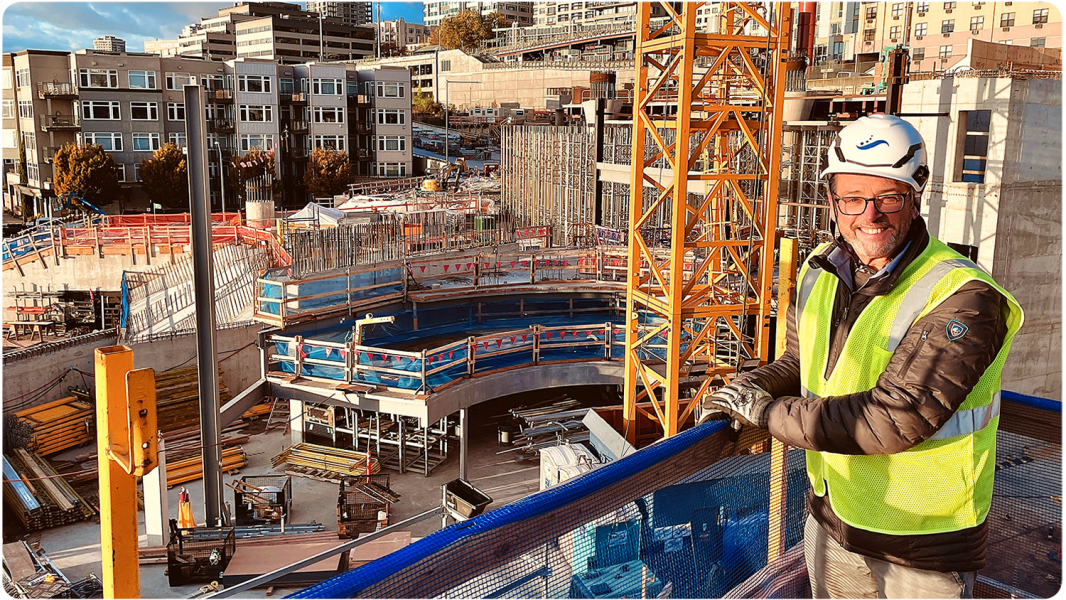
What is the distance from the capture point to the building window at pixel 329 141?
66312 mm

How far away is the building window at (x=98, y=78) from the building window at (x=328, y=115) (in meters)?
14.7

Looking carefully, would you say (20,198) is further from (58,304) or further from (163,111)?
(58,304)

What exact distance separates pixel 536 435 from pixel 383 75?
55.0 metres

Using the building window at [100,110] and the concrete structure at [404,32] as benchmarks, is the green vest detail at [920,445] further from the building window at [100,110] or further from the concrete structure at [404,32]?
the concrete structure at [404,32]

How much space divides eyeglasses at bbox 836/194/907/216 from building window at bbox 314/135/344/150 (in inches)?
2634

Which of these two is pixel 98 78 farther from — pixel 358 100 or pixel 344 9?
pixel 344 9

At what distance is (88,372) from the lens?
2262cm

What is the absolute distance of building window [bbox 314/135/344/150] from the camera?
218 feet

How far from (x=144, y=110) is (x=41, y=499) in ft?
168

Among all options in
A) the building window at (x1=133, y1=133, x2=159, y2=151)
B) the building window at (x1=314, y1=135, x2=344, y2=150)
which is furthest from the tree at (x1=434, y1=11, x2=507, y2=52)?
the building window at (x1=133, y1=133, x2=159, y2=151)

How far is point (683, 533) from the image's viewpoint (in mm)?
3619

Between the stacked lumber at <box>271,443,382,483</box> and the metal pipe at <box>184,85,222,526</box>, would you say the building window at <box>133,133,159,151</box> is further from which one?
the metal pipe at <box>184,85,222,526</box>

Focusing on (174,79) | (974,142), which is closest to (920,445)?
(974,142)

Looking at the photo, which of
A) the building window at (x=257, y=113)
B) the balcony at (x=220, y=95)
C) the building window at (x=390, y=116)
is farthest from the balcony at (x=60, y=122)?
the building window at (x=390, y=116)
